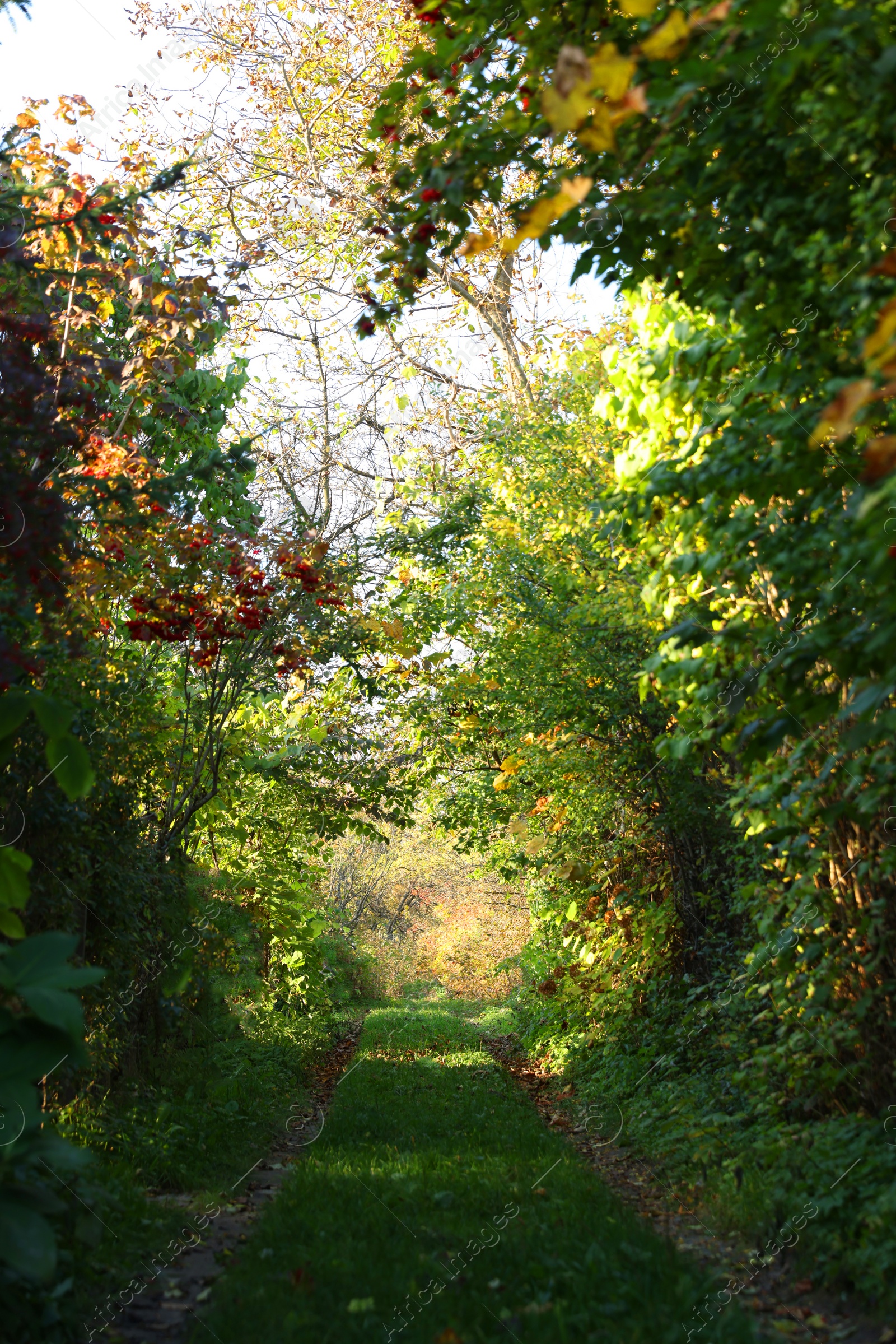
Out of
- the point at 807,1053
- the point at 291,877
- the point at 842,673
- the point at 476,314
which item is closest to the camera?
the point at 842,673

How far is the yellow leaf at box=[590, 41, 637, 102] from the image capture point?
8.16 ft

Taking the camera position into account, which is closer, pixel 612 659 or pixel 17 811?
pixel 17 811

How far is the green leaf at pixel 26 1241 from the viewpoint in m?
2.31

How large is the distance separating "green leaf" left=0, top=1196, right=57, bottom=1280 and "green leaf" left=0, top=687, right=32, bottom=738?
1.21 meters

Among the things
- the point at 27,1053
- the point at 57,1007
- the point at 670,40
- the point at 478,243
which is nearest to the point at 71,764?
the point at 57,1007

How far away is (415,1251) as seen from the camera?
4211mm

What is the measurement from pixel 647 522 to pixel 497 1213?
140 inches

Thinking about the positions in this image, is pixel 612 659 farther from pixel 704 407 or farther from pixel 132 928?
pixel 132 928

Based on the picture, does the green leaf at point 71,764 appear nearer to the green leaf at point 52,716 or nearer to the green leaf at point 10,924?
the green leaf at point 52,716

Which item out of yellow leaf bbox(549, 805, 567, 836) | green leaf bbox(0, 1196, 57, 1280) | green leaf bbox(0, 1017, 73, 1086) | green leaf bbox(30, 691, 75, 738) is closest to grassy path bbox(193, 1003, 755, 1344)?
green leaf bbox(0, 1196, 57, 1280)

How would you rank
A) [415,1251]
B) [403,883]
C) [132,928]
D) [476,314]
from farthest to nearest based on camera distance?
[403,883]
[476,314]
[132,928]
[415,1251]

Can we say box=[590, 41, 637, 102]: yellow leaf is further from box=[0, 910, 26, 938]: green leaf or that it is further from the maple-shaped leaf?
box=[0, 910, 26, 938]: green leaf

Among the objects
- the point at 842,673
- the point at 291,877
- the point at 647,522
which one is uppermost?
the point at 291,877

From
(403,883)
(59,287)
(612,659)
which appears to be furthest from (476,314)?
(403,883)
